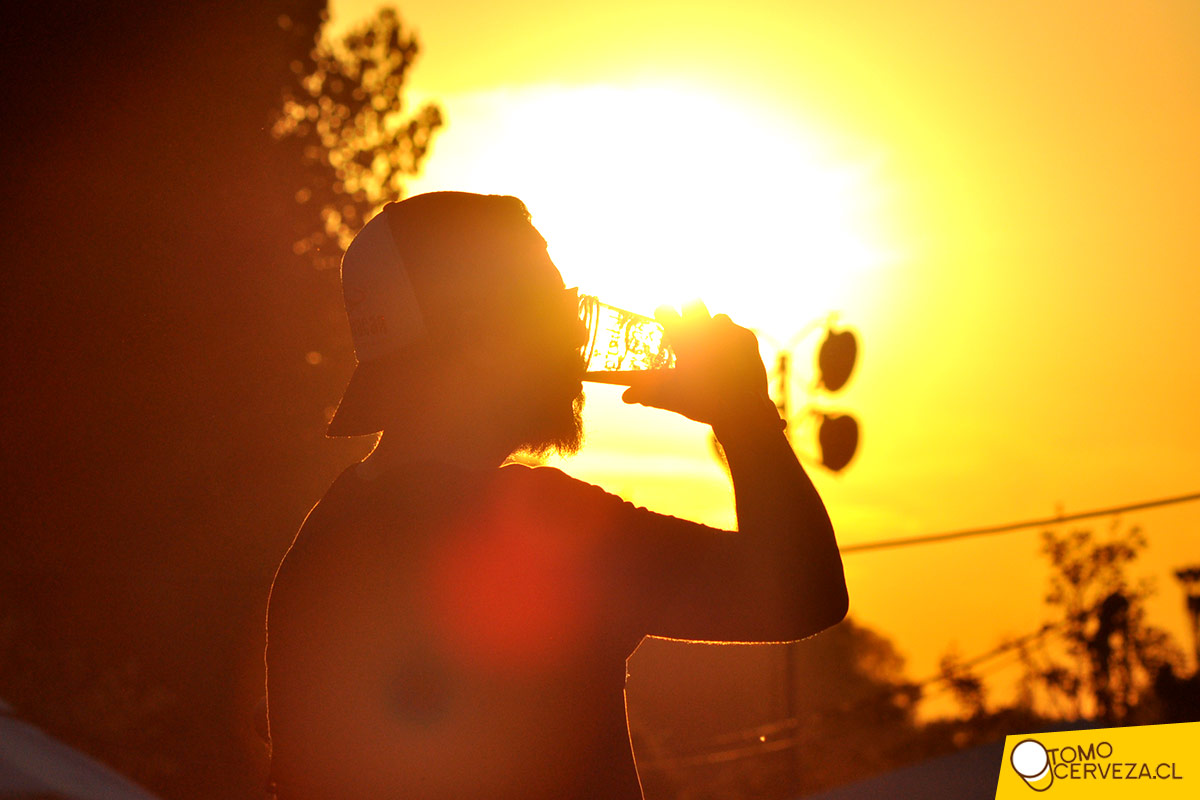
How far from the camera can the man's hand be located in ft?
5.29

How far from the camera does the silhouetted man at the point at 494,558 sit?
4.86ft

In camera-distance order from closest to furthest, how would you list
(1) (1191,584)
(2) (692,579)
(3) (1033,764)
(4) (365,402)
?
1. (2) (692,579)
2. (4) (365,402)
3. (3) (1033,764)
4. (1) (1191,584)

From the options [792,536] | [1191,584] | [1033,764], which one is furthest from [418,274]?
[1191,584]

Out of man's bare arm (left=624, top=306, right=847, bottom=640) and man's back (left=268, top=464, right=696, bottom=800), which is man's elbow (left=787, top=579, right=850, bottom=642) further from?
man's back (left=268, top=464, right=696, bottom=800)

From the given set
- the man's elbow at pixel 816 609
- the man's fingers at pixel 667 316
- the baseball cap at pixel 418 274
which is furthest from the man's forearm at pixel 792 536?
the baseball cap at pixel 418 274

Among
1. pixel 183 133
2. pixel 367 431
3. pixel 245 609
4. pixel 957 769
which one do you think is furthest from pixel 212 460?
pixel 367 431

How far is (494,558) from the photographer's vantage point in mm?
1506

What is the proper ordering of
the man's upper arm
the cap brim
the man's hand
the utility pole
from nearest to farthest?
1. the man's upper arm
2. the man's hand
3. the cap brim
4. the utility pole

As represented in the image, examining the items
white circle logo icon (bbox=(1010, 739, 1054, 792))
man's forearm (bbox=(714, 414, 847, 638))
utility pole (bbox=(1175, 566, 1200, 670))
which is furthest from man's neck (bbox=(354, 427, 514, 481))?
utility pole (bbox=(1175, 566, 1200, 670))

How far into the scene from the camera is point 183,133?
15289 millimetres

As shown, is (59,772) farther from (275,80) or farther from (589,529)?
(275,80)

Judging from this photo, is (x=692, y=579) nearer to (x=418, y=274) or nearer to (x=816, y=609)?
(x=816, y=609)

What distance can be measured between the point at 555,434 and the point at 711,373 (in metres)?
0.25

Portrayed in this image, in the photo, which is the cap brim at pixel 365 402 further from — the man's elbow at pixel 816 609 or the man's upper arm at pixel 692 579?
the man's elbow at pixel 816 609
